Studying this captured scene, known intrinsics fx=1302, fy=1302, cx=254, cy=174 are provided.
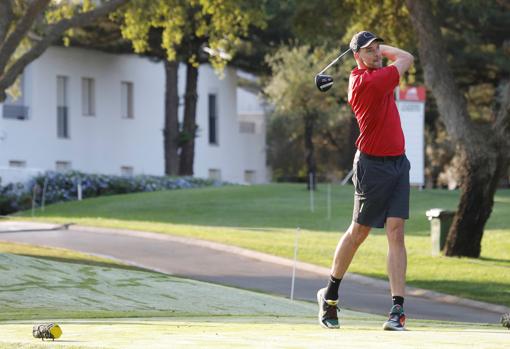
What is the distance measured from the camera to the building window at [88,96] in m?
56.6

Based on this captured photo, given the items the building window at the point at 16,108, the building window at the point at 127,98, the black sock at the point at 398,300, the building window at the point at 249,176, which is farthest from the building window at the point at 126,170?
the black sock at the point at 398,300

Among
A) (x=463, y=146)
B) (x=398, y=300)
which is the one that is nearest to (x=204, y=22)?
(x=463, y=146)

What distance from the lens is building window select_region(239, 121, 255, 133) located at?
6600cm

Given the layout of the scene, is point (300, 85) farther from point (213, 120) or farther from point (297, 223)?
point (297, 223)

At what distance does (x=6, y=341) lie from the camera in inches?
300

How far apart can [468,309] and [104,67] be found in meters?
41.2

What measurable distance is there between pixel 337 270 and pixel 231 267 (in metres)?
12.4

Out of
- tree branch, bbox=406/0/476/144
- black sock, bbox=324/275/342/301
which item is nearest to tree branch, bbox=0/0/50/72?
tree branch, bbox=406/0/476/144

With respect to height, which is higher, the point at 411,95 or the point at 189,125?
the point at 411,95

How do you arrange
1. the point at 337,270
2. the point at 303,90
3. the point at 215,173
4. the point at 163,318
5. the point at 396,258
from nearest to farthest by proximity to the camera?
the point at 396,258 < the point at 337,270 < the point at 163,318 < the point at 303,90 < the point at 215,173

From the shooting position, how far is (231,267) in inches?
872

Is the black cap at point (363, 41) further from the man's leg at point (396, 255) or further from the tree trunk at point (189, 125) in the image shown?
the tree trunk at point (189, 125)

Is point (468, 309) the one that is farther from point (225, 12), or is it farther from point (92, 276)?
point (225, 12)

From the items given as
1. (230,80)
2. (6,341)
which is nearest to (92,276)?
(6,341)
